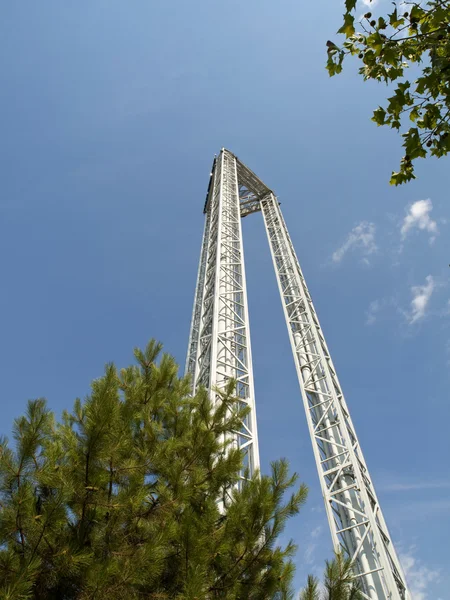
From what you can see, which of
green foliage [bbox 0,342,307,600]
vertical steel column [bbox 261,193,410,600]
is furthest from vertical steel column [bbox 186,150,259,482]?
green foliage [bbox 0,342,307,600]

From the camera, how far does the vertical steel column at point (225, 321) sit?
Answer: 8250 millimetres

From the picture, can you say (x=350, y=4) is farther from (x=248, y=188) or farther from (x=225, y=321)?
(x=248, y=188)

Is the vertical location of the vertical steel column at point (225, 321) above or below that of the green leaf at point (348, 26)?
above

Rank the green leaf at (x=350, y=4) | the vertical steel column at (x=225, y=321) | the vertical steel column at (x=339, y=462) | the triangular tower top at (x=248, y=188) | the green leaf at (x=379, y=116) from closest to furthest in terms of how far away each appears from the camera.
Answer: the green leaf at (x=350, y=4) → the green leaf at (x=379, y=116) → the vertical steel column at (x=339, y=462) → the vertical steel column at (x=225, y=321) → the triangular tower top at (x=248, y=188)

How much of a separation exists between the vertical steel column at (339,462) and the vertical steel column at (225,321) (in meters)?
1.64

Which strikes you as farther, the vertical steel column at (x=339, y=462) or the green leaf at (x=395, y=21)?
the vertical steel column at (x=339, y=462)

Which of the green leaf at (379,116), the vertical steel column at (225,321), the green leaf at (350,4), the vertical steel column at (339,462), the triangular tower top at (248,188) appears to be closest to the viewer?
the green leaf at (350,4)

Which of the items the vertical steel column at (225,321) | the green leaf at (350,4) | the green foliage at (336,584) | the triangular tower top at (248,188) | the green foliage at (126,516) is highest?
the triangular tower top at (248,188)

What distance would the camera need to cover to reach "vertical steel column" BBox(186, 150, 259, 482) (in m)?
8.25

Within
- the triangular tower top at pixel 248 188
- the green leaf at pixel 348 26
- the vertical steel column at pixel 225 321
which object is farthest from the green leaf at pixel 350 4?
the triangular tower top at pixel 248 188

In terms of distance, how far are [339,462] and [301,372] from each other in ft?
8.49

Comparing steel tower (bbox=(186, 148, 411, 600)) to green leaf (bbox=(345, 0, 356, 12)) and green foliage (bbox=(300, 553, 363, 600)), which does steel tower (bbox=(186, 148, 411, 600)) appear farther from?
green leaf (bbox=(345, 0, 356, 12))

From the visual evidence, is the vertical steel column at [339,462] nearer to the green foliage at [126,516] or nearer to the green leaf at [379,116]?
the green foliage at [126,516]

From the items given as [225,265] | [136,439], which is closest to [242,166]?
[225,265]
